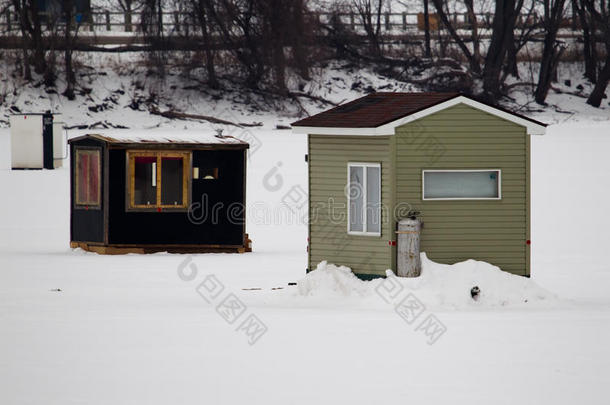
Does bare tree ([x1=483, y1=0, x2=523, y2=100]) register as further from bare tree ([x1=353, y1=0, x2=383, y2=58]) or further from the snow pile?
the snow pile

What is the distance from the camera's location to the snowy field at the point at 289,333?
11.6 m

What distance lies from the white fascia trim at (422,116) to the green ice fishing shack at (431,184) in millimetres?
14

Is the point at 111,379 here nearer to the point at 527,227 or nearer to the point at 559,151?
the point at 527,227

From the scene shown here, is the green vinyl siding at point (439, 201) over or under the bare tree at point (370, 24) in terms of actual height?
under

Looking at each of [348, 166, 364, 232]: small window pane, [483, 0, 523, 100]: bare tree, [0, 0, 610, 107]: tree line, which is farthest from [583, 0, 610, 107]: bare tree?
[348, 166, 364, 232]: small window pane

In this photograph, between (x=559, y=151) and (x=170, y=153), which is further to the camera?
(x=559, y=151)

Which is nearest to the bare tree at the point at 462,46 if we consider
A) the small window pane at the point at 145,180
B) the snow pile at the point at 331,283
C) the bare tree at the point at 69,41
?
the bare tree at the point at 69,41

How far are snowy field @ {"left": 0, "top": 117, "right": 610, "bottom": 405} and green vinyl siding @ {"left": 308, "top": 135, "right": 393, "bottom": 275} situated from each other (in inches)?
14.8

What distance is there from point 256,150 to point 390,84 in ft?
60.0

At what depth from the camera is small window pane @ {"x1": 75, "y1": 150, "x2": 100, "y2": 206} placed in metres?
21.8

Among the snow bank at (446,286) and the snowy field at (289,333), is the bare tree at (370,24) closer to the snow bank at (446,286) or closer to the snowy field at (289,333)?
the snowy field at (289,333)

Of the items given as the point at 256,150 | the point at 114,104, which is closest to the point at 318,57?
the point at 114,104

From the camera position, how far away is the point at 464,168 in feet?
54.7

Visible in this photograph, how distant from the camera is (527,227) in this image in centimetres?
1683
